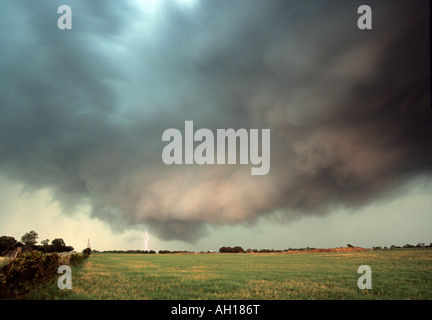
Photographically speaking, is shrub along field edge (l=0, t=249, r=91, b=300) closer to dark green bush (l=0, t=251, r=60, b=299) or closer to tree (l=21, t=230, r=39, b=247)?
dark green bush (l=0, t=251, r=60, b=299)

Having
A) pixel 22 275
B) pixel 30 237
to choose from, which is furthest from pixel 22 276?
pixel 30 237

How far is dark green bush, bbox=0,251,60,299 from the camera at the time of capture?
1430cm

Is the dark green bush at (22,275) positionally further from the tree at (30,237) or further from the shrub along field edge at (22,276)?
the tree at (30,237)

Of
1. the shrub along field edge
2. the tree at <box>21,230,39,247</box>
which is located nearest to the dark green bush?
the shrub along field edge

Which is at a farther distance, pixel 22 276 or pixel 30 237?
pixel 30 237

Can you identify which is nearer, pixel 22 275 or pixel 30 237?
pixel 22 275

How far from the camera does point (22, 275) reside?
15141 millimetres

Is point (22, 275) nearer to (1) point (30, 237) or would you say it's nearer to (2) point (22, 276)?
(2) point (22, 276)

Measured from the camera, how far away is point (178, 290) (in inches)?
681

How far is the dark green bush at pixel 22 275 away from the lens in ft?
46.9

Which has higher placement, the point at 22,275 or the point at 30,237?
the point at 22,275

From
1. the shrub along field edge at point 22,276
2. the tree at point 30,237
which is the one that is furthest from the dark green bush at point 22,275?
the tree at point 30,237
